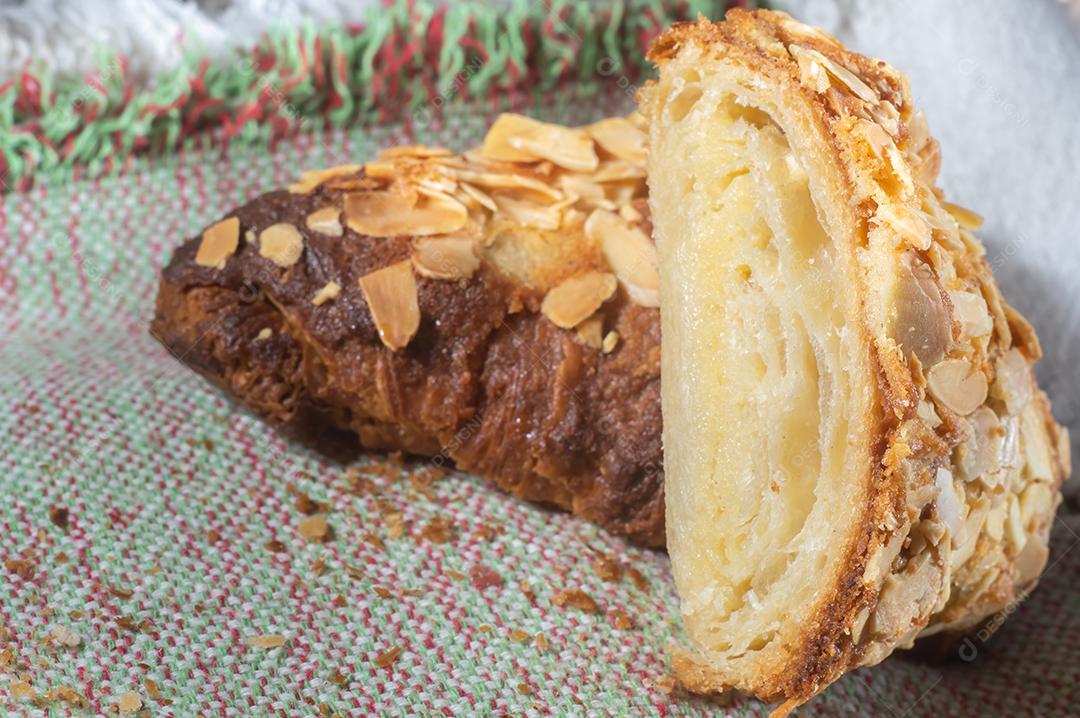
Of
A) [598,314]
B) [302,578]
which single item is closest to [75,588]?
[302,578]

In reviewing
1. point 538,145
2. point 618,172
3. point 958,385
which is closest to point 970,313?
point 958,385

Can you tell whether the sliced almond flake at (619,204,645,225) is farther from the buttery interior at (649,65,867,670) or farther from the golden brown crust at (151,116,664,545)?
the buttery interior at (649,65,867,670)

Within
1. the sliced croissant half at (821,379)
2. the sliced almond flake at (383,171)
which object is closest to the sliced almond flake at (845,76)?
the sliced croissant half at (821,379)

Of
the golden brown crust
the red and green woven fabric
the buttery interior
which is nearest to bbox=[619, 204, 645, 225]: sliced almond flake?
the golden brown crust

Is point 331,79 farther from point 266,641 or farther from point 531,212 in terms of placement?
point 266,641

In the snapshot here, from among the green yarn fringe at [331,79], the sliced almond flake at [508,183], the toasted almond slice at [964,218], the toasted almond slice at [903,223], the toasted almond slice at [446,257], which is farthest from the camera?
the green yarn fringe at [331,79]

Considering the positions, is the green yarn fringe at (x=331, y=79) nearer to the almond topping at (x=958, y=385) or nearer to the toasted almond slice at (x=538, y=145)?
the toasted almond slice at (x=538, y=145)
